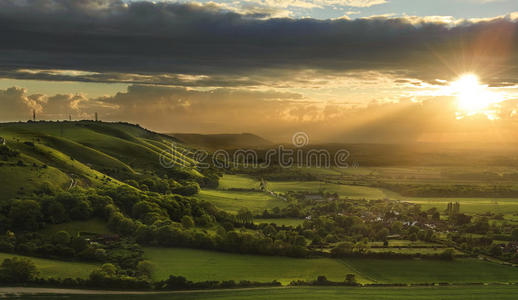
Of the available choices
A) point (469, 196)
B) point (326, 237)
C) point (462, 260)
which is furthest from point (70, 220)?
point (469, 196)

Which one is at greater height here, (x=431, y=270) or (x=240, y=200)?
(x=240, y=200)

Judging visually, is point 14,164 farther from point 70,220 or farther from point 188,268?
point 188,268

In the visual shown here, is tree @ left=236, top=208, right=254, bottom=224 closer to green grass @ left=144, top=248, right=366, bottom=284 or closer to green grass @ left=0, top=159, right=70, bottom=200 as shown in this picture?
green grass @ left=144, top=248, right=366, bottom=284

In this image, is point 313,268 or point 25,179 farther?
point 25,179

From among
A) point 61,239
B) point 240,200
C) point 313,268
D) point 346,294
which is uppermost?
point 240,200

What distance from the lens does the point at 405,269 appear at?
8438 cm

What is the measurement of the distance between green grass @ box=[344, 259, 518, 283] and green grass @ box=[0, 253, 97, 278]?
158 ft

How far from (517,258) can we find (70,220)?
97.9 metres

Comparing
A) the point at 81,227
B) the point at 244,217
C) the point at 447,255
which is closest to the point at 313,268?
the point at 447,255

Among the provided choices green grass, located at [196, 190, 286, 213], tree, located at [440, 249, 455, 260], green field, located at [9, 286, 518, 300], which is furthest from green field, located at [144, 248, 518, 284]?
green grass, located at [196, 190, 286, 213]

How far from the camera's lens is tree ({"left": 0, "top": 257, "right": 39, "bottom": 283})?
62.1 m

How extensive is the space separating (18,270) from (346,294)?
49557 millimetres

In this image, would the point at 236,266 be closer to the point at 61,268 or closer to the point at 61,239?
the point at 61,268

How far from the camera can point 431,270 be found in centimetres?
8438
